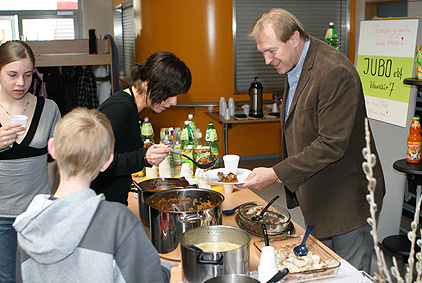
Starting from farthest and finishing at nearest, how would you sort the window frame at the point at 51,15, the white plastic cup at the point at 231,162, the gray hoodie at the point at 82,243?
1. the window frame at the point at 51,15
2. the white plastic cup at the point at 231,162
3. the gray hoodie at the point at 82,243

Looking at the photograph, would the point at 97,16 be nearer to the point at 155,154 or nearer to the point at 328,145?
the point at 155,154

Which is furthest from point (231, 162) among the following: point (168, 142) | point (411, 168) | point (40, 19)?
point (40, 19)

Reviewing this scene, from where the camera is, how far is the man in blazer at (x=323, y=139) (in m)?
1.69

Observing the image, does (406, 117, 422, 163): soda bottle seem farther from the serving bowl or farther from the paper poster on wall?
the serving bowl

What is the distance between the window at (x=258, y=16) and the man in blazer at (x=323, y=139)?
4.35 metres

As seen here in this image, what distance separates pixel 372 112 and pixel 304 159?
1.72 m

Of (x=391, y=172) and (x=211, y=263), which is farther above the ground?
(x=211, y=263)

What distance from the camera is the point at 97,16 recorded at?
8.65 m

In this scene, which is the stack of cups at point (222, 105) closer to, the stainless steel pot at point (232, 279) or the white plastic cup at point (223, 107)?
the white plastic cup at point (223, 107)

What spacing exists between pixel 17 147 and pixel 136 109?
659 millimetres

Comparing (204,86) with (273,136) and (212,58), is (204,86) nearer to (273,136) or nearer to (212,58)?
(212,58)

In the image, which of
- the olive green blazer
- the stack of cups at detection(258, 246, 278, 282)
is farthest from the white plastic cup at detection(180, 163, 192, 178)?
the stack of cups at detection(258, 246, 278, 282)

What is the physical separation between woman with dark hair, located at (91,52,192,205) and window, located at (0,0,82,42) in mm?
7500

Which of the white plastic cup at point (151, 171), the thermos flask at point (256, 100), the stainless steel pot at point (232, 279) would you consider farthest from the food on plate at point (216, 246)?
the thermos flask at point (256, 100)
